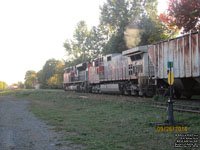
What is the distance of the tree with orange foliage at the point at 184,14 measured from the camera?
17.8m

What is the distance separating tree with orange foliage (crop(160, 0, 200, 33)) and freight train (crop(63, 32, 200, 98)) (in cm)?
449

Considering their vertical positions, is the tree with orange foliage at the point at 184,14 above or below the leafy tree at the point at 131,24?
below

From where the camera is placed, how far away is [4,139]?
19.1 ft

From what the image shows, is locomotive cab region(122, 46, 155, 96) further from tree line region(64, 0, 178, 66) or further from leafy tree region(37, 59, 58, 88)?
leafy tree region(37, 59, 58, 88)

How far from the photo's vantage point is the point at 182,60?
12891 mm

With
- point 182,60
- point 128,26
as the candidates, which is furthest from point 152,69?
point 128,26

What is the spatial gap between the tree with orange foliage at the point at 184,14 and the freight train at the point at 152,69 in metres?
4.49

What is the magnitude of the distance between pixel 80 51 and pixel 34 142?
5444 cm

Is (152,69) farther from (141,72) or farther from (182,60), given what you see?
(182,60)

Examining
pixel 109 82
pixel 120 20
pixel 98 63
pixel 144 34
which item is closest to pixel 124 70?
pixel 109 82

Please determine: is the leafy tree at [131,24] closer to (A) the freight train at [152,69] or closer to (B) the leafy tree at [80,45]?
(A) the freight train at [152,69]

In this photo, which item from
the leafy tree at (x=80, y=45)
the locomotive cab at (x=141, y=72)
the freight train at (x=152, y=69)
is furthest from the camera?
the leafy tree at (x=80, y=45)

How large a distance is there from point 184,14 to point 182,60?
24.1 ft

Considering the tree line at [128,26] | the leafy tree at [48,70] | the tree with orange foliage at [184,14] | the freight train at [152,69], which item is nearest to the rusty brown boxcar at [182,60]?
the freight train at [152,69]
